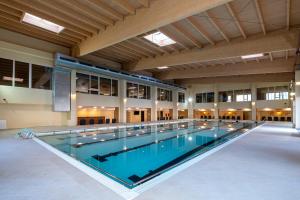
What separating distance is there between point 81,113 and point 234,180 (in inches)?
536

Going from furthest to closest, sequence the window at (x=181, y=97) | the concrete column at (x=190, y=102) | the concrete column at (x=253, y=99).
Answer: the concrete column at (x=190, y=102) → the window at (x=181, y=97) → the concrete column at (x=253, y=99)

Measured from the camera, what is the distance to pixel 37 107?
1020 cm

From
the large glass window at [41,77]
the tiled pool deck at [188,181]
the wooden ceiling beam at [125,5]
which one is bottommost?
the tiled pool deck at [188,181]

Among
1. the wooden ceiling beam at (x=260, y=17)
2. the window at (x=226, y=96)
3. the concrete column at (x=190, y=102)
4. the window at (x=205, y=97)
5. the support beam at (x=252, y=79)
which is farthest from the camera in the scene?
the concrete column at (x=190, y=102)

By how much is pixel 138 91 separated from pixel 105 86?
11.3 feet

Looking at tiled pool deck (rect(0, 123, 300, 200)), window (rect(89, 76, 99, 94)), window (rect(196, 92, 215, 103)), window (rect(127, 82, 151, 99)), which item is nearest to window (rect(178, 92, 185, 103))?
window (rect(196, 92, 215, 103))

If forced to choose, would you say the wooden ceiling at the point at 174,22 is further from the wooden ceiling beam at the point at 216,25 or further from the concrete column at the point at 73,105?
the concrete column at the point at 73,105

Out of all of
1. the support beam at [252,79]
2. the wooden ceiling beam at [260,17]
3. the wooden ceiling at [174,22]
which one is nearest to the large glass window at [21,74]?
the wooden ceiling at [174,22]

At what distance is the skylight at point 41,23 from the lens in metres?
7.06

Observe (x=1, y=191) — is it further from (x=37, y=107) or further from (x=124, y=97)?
(x=124, y=97)

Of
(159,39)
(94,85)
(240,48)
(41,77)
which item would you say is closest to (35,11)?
(41,77)

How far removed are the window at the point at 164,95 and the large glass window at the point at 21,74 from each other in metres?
11.3

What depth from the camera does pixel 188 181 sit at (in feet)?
8.80

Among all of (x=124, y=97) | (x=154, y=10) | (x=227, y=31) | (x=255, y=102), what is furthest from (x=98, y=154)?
(x=255, y=102)
